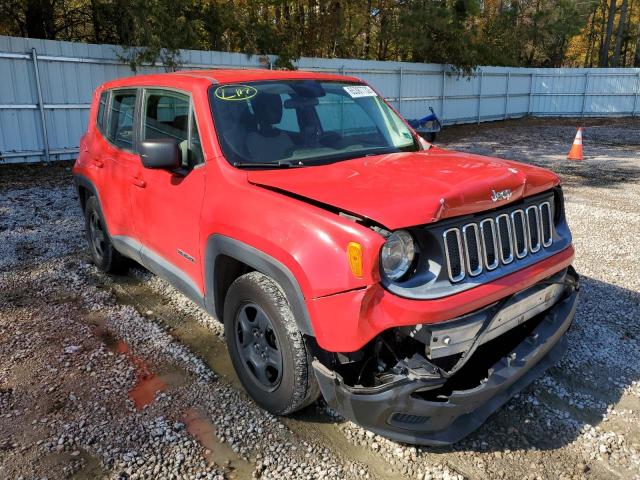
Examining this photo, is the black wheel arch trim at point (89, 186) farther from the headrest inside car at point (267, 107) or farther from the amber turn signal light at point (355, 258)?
the amber turn signal light at point (355, 258)

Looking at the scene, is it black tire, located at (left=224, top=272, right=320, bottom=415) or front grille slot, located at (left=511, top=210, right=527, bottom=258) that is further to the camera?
front grille slot, located at (left=511, top=210, right=527, bottom=258)

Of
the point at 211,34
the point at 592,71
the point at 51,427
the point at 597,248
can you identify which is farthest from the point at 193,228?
the point at 592,71

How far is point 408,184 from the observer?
2.73 m

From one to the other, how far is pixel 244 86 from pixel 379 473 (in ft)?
8.49

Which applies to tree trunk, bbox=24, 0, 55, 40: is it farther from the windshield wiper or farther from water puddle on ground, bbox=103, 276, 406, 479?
the windshield wiper

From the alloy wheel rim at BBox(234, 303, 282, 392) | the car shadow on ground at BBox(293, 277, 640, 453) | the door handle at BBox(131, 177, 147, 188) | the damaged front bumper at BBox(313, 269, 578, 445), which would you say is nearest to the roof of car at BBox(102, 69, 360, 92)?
the door handle at BBox(131, 177, 147, 188)

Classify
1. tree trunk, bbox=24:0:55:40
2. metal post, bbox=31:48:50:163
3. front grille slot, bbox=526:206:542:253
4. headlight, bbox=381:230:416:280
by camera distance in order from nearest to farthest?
Result: headlight, bbox=381:230:416:280, front grille slot, bbox=526:206:542:253, metal post, bbox=31:48:50:163, tree trunk, bbox=24:0:55:40

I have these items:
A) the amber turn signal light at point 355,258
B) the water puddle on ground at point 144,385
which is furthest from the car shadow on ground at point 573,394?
the amber turn signal light at point 355,258

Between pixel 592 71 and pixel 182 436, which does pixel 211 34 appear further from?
pixel 592 71

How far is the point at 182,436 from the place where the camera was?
297 centimetres

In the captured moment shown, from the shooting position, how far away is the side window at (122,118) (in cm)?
440

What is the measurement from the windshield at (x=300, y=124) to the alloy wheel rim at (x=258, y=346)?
2.97 ft

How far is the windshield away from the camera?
11.1ft

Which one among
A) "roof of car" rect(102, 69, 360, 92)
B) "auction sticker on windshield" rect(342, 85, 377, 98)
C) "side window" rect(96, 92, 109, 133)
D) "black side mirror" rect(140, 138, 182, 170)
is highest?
"roof of car" rect(102, 69, 360, 92)
